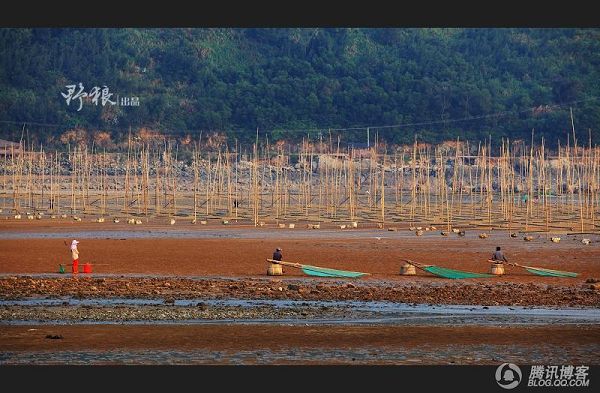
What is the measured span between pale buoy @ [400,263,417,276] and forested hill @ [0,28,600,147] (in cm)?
5939

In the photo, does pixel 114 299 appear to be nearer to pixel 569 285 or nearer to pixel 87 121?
pixel 569 285

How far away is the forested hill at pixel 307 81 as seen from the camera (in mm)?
90750

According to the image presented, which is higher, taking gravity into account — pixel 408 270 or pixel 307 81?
pixel 307 81

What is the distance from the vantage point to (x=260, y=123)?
296 ft

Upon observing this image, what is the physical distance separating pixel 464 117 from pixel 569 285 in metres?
68.0

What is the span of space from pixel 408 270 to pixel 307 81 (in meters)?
68.4

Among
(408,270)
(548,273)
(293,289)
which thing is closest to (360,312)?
(293,289)

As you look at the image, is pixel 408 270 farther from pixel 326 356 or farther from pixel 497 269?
pixel 326 356

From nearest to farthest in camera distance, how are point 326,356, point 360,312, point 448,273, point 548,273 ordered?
point 326,356
point 360,312
point 448,273
point 548,273

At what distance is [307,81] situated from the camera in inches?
3780
